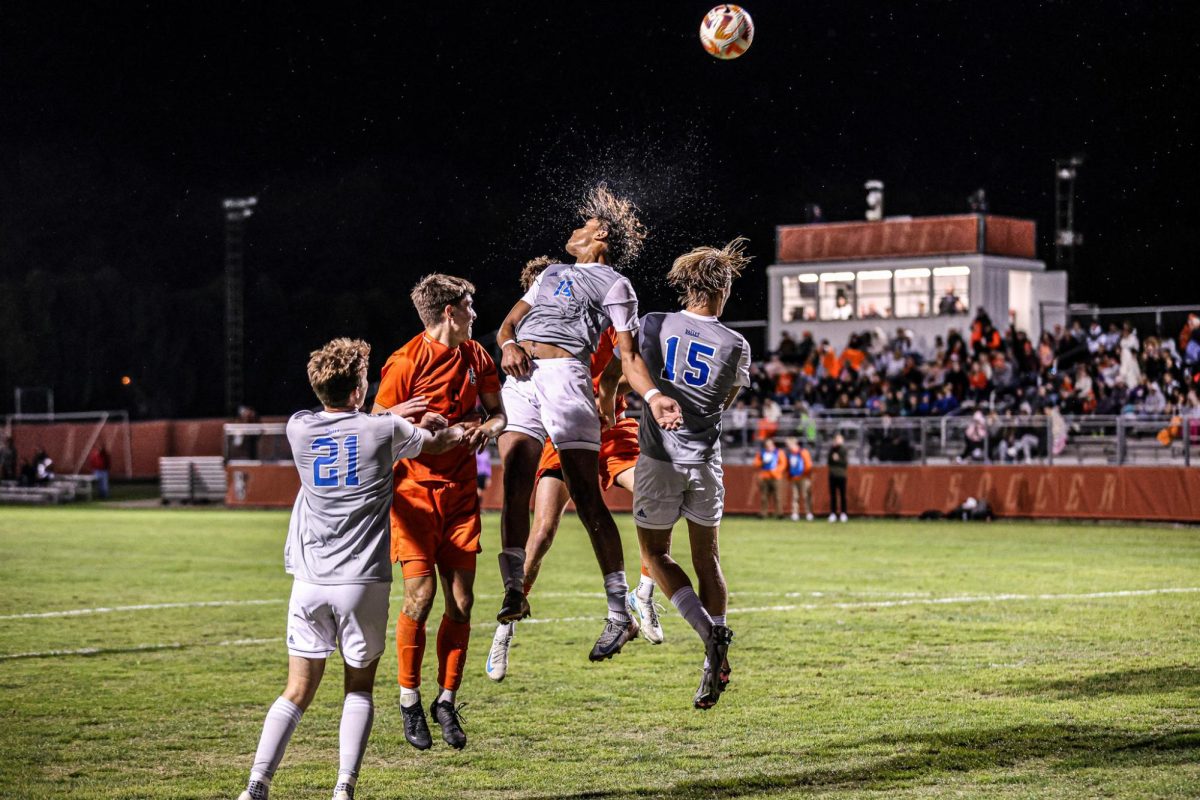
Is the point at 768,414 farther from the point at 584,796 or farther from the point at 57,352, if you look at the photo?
the point at 57,352

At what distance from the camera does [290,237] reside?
91688 millimetres

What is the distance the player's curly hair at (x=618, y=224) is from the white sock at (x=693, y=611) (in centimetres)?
221

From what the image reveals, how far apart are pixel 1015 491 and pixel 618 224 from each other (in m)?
24.3

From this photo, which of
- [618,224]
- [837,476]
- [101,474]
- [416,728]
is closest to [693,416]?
[618,224]

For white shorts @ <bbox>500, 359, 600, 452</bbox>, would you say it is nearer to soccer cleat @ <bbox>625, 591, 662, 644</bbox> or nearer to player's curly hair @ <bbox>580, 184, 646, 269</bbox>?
player's curly hair @ <bbox>580, 184, 646, 269</bbox>

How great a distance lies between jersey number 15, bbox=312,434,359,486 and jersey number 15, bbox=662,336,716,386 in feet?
8.06

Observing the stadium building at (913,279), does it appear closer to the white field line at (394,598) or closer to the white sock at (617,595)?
the white field line at (394,598)

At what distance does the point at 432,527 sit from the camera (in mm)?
8859

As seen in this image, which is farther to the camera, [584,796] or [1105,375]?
[1105,375]

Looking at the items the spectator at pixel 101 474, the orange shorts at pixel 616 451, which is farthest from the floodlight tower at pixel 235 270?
the orange shorts at pixel 616 451

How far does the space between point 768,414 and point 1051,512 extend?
6820 mm

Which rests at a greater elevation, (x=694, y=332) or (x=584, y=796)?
Result: (x=694, y=332)

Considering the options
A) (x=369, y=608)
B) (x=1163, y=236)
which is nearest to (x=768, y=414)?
(x=369, y=608)

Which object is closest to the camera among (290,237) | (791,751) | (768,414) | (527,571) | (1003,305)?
(791,751)
